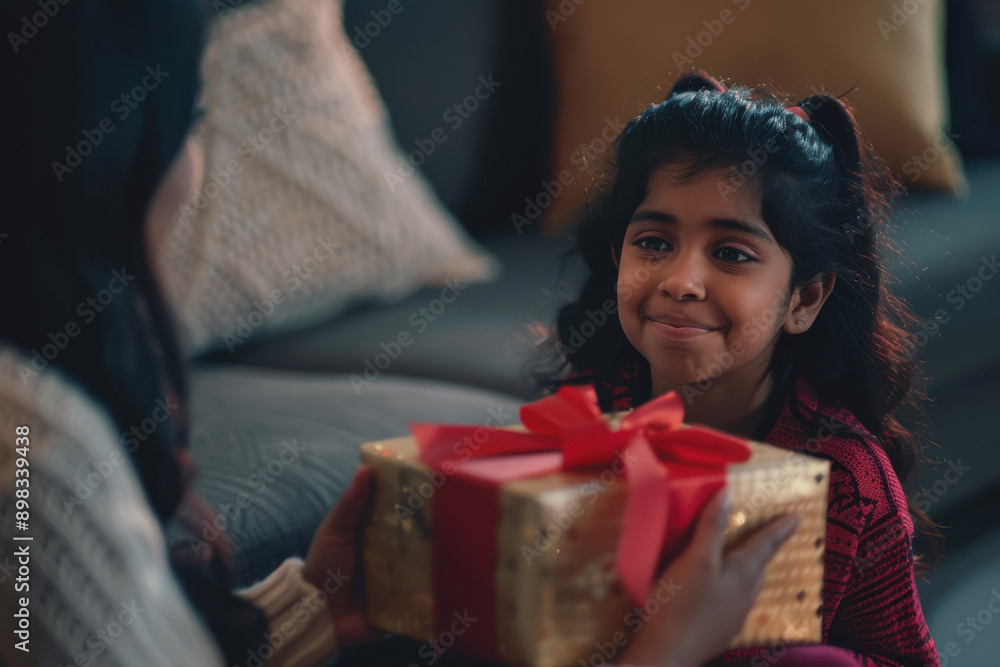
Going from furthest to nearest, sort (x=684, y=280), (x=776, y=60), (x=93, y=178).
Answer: (x=776, y=60)
(x=684, y=280)
(x=93, y=178)

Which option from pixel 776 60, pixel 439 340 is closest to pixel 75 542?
pixel 439 340

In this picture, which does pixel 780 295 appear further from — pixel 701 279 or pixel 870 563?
pixel 870 563

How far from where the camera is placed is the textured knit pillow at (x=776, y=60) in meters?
1.62

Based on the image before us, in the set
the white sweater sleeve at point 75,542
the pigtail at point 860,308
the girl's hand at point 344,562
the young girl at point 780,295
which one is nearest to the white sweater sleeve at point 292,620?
the girl's hand at point 344,562

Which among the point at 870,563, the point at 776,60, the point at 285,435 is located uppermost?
the point at 776,60

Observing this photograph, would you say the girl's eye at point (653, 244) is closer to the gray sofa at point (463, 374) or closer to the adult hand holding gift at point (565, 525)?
the adult hand holding gift at point (565, 525)

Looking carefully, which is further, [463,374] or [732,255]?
[463,374]

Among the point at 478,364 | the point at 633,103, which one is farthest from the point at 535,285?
the point at 633,103

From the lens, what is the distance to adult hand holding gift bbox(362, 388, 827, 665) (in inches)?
23.1

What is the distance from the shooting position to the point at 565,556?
1.91ft

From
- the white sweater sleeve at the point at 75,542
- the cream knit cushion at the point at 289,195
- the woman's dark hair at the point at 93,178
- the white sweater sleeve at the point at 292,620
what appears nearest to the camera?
the woman's dark hair at the point at 93,178

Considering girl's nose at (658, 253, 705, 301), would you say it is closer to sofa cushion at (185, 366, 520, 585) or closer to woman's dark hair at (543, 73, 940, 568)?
woman's dark hair at (543, 73, 940, 568)

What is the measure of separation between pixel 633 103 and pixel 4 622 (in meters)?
1.30

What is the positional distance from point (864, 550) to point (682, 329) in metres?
0.26
